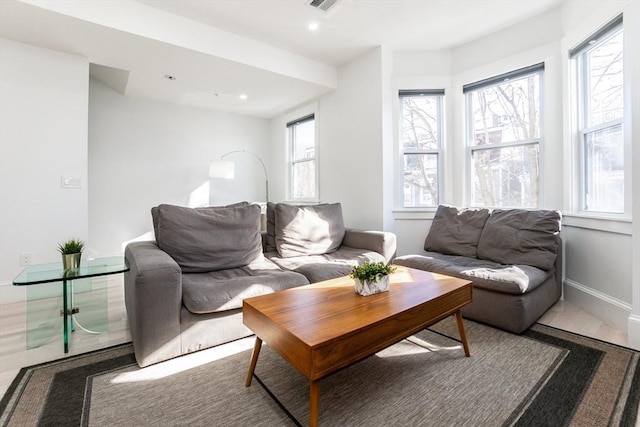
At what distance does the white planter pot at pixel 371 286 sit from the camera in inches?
66.1

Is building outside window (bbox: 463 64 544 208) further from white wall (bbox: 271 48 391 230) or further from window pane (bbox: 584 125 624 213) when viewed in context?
white wall (bbox: 271 48 391 230)

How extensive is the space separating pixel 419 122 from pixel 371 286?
2.70 m

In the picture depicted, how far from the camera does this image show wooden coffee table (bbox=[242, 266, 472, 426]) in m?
1.17

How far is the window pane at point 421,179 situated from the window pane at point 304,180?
155 cm

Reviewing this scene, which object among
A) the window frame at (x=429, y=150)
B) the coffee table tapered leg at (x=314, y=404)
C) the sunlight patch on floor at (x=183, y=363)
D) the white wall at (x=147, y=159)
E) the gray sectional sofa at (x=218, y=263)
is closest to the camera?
the coffee table tapered leg at (x=314, y=404)

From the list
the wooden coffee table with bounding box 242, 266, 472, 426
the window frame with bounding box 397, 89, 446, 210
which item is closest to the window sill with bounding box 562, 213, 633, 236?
the window frame with bounding box 397, 89, 446, 210

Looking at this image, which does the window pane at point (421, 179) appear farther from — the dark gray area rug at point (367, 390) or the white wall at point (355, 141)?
the dark gray area rug at point (367, 390)

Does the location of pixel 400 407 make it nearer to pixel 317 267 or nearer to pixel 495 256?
pixel 317 267

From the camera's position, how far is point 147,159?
4.45 metres

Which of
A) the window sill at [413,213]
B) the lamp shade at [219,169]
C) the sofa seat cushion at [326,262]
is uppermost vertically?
the lamp shade at [219,169]

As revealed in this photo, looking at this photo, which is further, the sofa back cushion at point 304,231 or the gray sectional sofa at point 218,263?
the sofa back cushion at point 304,231

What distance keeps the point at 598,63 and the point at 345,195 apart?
2.68m

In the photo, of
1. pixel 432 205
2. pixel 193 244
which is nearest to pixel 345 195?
pixel 432 205

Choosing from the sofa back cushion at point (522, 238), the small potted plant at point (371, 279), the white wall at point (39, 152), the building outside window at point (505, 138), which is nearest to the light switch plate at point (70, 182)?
the white wall at point (39, 152)
